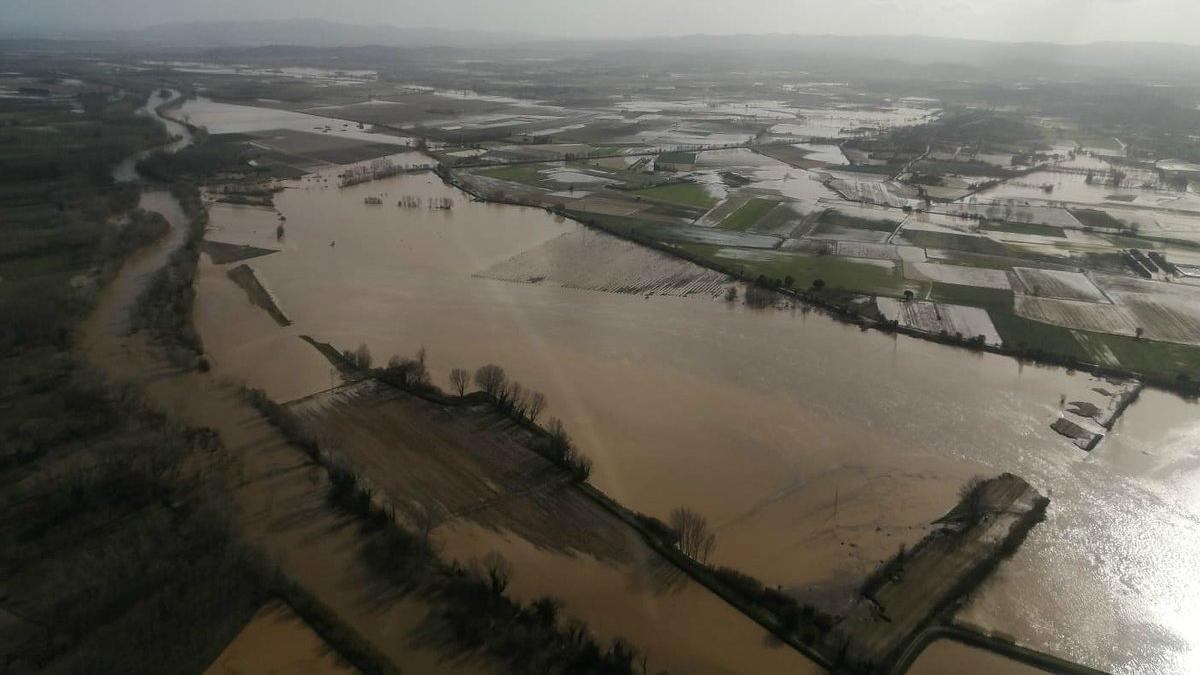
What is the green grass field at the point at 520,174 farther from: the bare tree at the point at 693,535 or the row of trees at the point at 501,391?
the bare tree at the point at 693,535

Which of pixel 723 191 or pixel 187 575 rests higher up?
pixel 723 191

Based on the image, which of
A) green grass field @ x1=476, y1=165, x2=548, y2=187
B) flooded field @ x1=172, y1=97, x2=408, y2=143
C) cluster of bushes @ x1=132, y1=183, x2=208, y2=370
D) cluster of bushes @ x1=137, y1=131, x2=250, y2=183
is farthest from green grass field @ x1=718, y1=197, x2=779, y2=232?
flooded field @ x1=172, y1=97, x2=408, y2=143

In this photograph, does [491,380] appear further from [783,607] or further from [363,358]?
[783,607]

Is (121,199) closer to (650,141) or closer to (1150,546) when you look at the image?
(650,141)

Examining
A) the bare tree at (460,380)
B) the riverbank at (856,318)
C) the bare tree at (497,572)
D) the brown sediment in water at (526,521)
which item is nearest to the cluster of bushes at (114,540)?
the brown sediment in water at (526,521)

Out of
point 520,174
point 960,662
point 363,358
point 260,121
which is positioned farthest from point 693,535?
point 260,121

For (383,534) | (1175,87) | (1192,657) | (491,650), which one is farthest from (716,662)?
(1175,87)

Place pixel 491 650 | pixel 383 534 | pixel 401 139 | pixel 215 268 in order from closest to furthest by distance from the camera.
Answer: pixel 491 650
pixel 383 534
pixel 215 268
pixel 401 139

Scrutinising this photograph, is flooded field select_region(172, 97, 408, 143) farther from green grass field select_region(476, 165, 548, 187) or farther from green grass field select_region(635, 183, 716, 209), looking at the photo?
green grass field select_region(635, 183, 716, 209)
